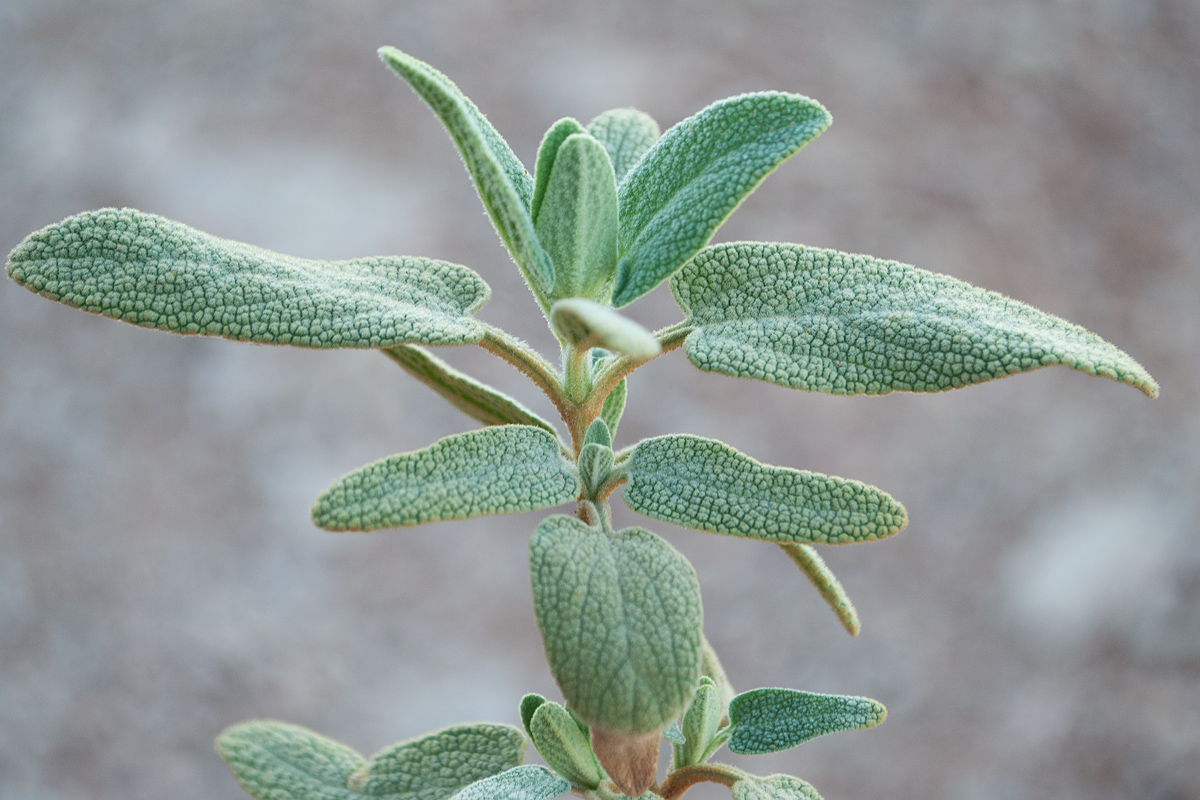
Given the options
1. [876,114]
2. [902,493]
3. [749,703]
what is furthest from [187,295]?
[876,114]

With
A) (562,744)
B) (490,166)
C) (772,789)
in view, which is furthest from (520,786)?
(490,166)

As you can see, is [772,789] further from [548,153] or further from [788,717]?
[548,153]

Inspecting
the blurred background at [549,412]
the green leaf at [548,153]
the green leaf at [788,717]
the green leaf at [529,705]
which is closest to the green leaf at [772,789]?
the green leaf at [788,717]

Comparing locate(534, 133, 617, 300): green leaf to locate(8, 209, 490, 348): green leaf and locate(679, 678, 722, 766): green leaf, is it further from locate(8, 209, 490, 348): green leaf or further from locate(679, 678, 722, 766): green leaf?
locate(679, 678, 722, 766): green leaf

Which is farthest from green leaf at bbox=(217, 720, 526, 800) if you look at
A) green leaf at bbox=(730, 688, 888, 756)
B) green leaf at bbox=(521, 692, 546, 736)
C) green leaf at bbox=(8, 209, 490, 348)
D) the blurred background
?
the blurred background

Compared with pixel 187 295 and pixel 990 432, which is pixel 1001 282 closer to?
pixel 990 432

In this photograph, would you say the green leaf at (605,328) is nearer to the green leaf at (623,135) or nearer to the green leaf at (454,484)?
the green leaf at (454,484)
